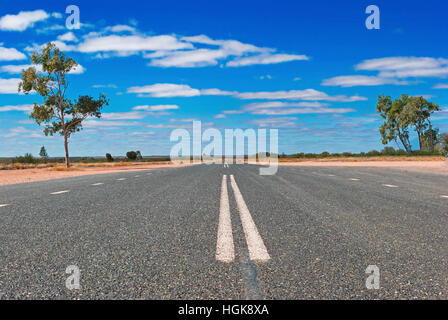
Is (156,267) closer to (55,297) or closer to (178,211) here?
(55,297)

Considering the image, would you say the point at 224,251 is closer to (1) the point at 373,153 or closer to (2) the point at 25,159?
(2) the point at 25,159

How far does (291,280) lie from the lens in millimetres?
2871

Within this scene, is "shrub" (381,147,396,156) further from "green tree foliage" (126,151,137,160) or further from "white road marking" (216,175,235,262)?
"green tree foliage" (126,151,137,160)

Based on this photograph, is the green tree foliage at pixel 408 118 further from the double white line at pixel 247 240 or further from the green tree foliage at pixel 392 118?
the double white line at pixel 247 240

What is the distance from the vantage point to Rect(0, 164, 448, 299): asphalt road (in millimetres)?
2699

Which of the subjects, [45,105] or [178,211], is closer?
[178,211]

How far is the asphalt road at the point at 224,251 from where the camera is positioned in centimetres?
270

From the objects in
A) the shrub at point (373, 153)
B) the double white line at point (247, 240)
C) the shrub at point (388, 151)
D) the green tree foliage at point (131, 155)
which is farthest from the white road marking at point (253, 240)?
the green tree foliage at point (131, 155)

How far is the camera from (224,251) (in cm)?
374

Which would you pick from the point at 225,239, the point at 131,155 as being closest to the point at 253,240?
the point at 225,239

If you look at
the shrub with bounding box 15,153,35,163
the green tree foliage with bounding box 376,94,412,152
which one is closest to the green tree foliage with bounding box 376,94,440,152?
the green tree foliage with bounding box 376,94,412,152
